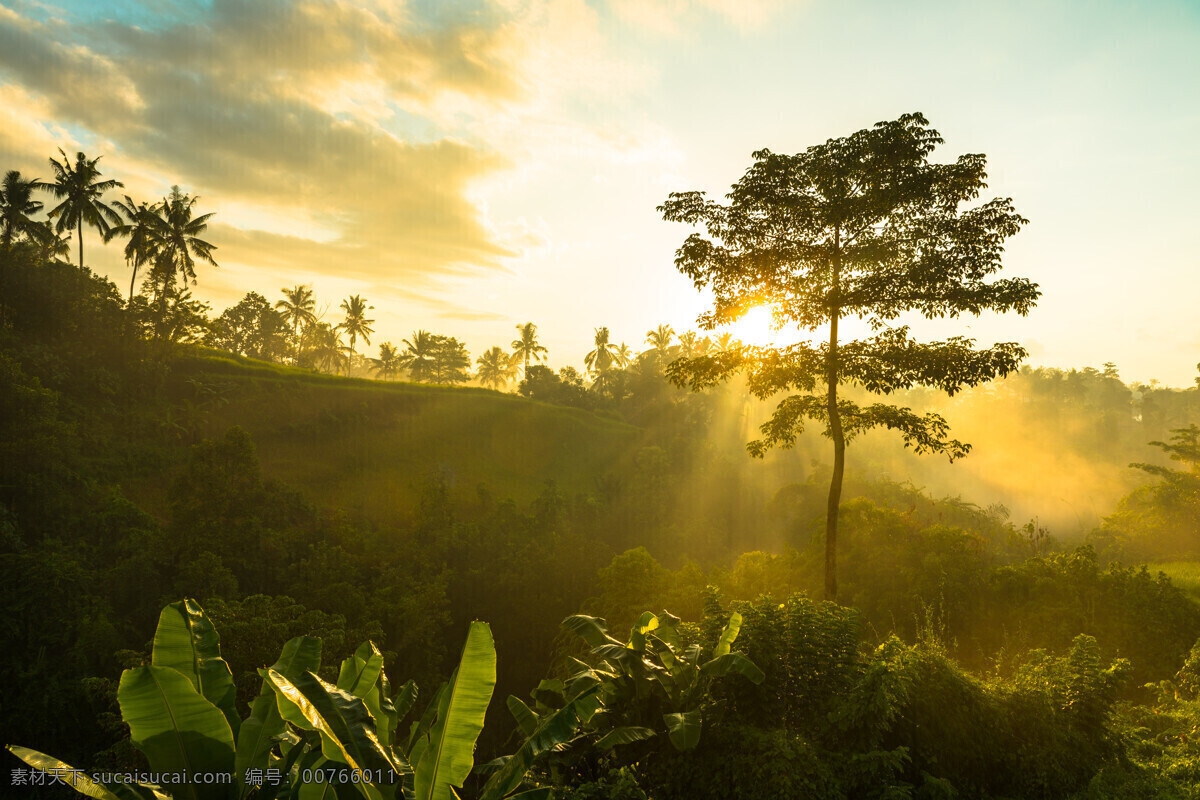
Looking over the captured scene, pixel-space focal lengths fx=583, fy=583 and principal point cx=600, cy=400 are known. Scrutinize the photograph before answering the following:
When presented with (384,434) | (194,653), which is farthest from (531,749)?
(384,434)

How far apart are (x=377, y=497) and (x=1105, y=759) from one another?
3374cm

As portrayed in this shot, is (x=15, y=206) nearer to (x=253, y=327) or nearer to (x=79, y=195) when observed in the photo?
(x=79, y=195)

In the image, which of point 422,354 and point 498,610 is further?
point 422,354

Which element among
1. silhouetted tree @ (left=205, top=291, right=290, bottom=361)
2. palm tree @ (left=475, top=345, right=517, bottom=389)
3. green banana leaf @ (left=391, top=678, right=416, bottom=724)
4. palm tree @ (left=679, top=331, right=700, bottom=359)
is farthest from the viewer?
palm tree @ (left=475, top=345, right=517, bottom=389)

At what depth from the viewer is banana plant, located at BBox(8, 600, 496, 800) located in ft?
10.0

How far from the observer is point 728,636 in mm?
6660

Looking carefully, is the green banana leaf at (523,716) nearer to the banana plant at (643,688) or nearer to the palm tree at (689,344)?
the banana plant at (643,688)

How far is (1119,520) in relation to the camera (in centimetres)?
2841

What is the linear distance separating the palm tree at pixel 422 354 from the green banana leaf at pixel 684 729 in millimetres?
82915

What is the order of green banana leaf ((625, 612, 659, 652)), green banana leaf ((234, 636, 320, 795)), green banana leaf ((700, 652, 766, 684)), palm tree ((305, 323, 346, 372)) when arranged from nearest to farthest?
green banana leaf ((234, 636, 320, 795)), green banana leaf ((700, 652, 766, 684)), green banana leaf ((625, 612, 659, 652)), palm tree ((305, 323, 346, 372))

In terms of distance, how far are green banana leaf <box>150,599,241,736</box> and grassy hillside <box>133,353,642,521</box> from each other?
2566 centimetres

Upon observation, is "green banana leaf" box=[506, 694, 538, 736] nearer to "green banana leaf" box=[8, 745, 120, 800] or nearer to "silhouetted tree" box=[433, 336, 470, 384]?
"green banana leaf" box=[8, 745, 120, 800]

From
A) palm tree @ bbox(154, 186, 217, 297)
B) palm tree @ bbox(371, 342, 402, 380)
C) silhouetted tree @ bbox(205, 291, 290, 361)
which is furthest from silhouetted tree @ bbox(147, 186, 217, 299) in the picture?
palm tree @ bbox(371, 342, 402, 380)

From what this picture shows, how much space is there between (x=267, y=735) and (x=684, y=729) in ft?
12.3
